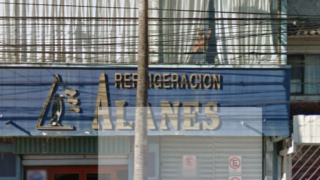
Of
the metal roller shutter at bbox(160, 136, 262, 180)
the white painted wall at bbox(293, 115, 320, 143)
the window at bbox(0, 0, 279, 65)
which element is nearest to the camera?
the white painted wall at bbox(293, 115, 320, 143)

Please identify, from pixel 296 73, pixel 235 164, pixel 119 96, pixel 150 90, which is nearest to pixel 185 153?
pixel 235 164

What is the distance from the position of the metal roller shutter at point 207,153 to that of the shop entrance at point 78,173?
1106 mm

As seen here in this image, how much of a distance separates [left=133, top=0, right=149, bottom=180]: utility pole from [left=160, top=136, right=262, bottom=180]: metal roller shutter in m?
3.06

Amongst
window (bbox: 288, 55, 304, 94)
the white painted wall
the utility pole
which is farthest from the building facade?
the utility pole

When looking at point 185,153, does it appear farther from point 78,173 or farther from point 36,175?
point 36,175

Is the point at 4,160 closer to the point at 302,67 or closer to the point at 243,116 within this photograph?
the point at 243,116

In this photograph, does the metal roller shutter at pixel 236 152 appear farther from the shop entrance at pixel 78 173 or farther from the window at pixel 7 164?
the window at pixel 7 164

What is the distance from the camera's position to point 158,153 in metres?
12.1

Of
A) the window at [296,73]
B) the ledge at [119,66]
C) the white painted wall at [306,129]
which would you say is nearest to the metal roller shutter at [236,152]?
the white painted wall at [306,129]

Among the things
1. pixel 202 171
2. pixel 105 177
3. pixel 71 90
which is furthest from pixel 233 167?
pixel 71 90

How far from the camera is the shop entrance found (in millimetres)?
12305

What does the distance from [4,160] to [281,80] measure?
7045mm

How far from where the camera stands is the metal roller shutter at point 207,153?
12141mm

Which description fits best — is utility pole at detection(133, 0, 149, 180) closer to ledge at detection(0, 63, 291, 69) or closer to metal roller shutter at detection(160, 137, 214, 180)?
ledge at detection(0, 63, 291, 69)
